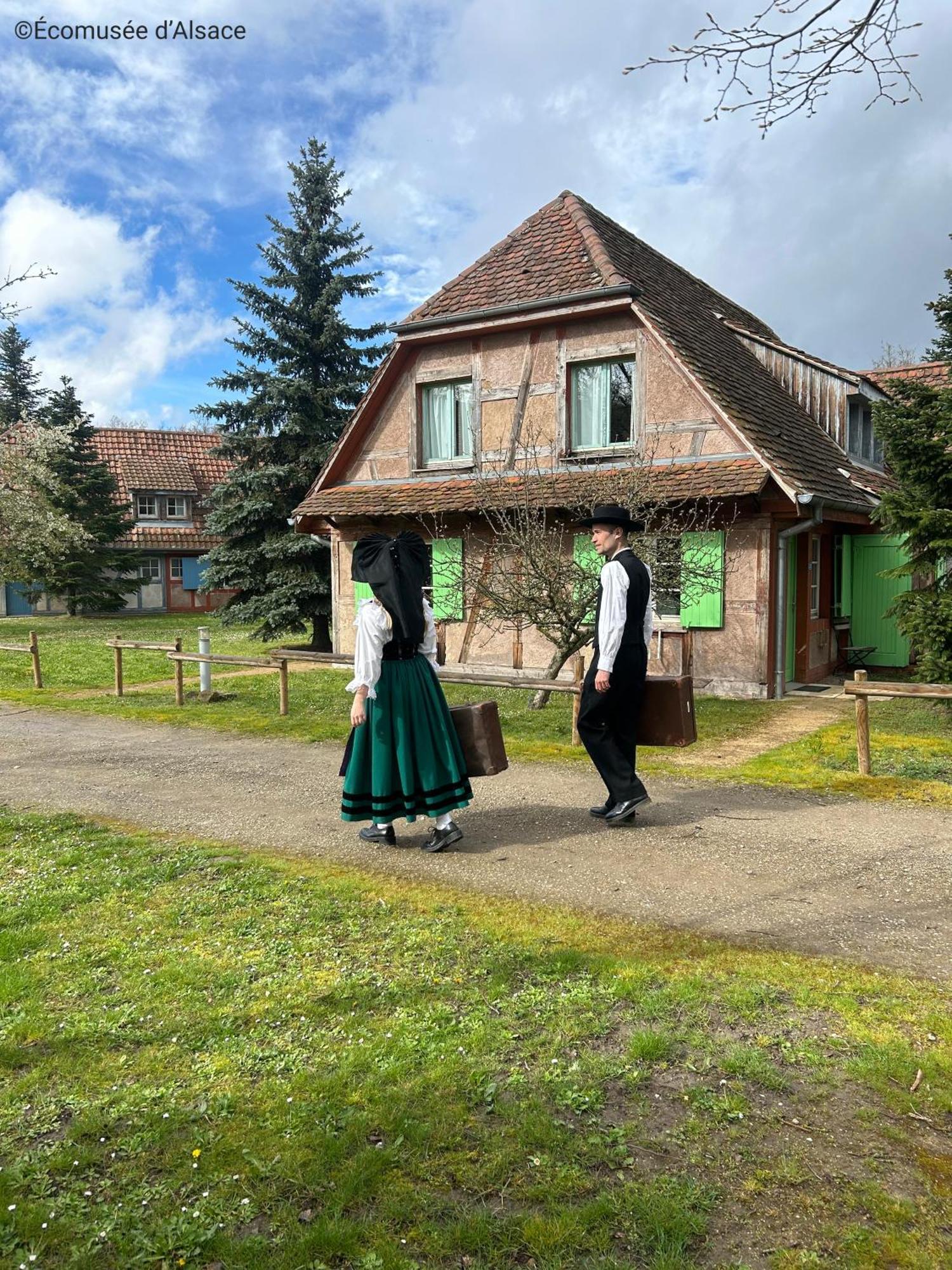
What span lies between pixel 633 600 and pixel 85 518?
29129 millimetres

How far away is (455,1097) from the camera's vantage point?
123 inches

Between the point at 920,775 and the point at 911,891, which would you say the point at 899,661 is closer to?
the point at 920,775

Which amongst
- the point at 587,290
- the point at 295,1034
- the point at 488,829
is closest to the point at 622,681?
the point at 488,829

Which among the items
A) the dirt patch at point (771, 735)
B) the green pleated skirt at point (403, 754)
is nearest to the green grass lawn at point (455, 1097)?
the green pleated skirt at point (403, 754)

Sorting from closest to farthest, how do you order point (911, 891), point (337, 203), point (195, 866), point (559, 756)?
point (911, 891), point (195, 866), point (559, 756), point (337, 203)

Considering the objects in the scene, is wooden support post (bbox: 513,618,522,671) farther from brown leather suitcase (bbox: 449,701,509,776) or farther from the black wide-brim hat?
brown leather suitcase (bbox: 449,701,509,776)

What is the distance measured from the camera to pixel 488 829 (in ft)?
21.1

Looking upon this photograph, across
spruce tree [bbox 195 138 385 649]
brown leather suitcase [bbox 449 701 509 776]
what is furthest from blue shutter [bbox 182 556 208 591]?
brown leather suitcase [bbox 449 701 509 776]

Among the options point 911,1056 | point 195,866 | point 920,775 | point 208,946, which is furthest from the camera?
point 920,775

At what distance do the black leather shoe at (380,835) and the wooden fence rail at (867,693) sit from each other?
403cm

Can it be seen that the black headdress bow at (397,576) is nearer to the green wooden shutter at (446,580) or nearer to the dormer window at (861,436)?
the green wooden shutter at (446,580)

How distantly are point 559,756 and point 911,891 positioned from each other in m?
4.21

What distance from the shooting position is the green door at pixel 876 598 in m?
15.1

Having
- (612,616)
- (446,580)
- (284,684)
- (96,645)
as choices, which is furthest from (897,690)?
(96,645)
